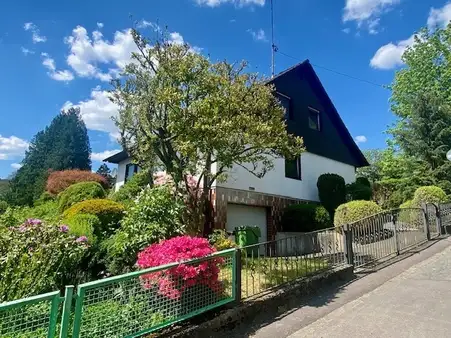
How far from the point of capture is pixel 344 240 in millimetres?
7328

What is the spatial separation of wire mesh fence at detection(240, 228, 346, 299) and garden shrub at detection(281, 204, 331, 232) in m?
4.96

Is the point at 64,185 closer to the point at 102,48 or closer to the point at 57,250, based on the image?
the point at 102,48

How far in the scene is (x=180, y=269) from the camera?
4328 millimetres

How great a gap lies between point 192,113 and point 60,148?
39.4m

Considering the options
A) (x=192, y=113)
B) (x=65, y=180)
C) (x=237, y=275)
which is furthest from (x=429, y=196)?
(x=65, y=180)

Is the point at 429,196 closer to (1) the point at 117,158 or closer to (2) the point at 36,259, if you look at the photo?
(2) the point at 36,259

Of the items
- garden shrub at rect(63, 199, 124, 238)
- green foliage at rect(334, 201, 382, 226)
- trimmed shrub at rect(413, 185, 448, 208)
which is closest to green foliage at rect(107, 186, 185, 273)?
garden shrub at rect(63, 199, 124, 238)

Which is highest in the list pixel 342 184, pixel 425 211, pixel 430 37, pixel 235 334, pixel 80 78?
pixel 430 37

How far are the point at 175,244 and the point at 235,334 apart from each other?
150cm

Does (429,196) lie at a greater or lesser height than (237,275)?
greater

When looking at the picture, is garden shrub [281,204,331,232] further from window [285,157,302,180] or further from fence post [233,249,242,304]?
fence post [233,249,242,304]

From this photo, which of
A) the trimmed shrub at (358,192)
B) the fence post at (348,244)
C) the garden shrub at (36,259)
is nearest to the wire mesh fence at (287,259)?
the fence post at (348,244)

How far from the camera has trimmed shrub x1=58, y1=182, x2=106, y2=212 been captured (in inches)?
531

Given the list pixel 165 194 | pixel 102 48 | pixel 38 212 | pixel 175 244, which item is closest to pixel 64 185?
pixel 38 212
